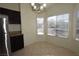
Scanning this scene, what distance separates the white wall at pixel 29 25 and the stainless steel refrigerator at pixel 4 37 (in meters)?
0.28

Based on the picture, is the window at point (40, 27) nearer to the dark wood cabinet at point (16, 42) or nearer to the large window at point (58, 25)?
the large window at point (58, 25)

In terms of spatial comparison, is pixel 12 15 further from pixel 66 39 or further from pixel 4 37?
pixel 66 39

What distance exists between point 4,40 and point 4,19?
1.07 feet

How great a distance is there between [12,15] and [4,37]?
1.23ft

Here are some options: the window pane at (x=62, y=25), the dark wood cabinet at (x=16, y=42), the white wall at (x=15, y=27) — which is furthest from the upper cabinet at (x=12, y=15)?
the window pane at (x=62, y=25)

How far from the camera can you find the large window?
1.49 m

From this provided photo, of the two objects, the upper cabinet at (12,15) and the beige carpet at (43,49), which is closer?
the upper cabinet at (12,15)

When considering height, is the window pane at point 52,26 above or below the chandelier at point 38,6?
below

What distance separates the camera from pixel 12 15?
1374 millimetres

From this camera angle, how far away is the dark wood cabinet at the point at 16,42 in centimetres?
141

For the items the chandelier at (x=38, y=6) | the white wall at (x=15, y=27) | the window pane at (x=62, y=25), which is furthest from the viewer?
the window pane at (x=62, y=25)

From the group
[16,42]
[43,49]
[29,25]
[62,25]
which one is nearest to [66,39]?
[62,25]

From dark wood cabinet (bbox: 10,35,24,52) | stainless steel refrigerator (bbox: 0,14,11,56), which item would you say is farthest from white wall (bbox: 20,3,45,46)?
stainless steel refrigerator (bbox: 0,14,11,56)

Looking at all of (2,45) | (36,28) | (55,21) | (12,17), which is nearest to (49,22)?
(55,21)
